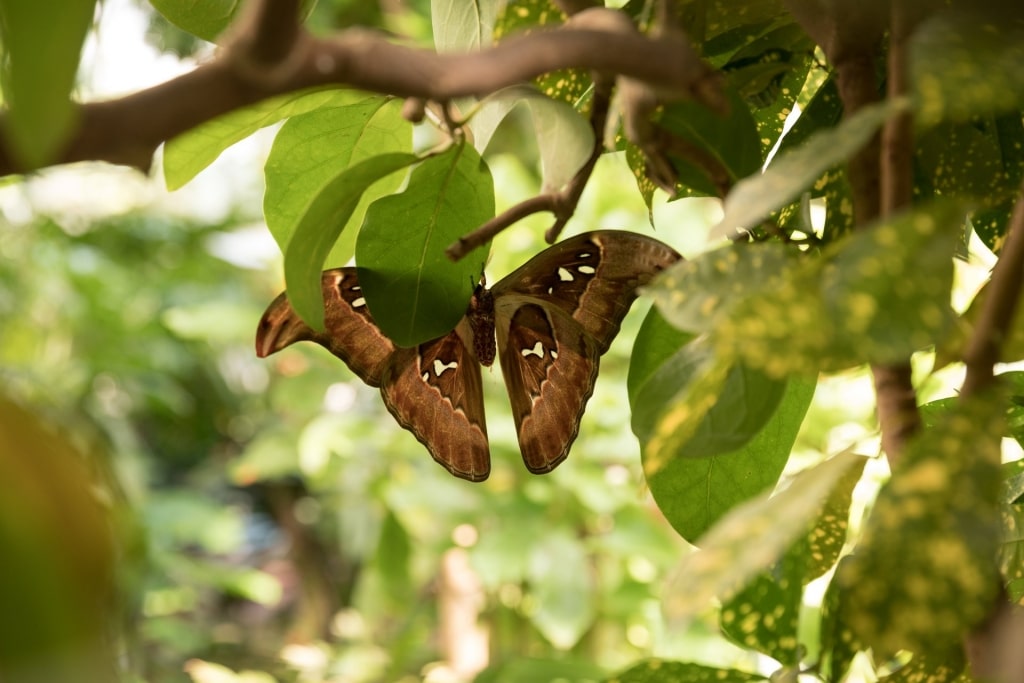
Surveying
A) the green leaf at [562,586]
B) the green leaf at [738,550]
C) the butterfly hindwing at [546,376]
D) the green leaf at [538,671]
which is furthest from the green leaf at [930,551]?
the green leaf at [562,586]

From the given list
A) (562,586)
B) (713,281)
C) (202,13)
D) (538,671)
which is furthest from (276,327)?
(562,586)

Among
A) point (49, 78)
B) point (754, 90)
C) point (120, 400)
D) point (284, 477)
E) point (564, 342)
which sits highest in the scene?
point (49, 78)

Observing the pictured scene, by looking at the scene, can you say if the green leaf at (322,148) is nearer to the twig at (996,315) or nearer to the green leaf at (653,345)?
the green leaf at (653,345)

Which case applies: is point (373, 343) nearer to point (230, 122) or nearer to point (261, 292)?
point (230, 122)

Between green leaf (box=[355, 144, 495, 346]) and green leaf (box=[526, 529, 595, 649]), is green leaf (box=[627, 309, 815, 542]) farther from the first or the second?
green leaf (box=[526, 529, 595, 649])

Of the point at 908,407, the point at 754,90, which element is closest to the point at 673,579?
the point at 908,407

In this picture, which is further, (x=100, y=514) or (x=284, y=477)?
(x=284, y=477)
